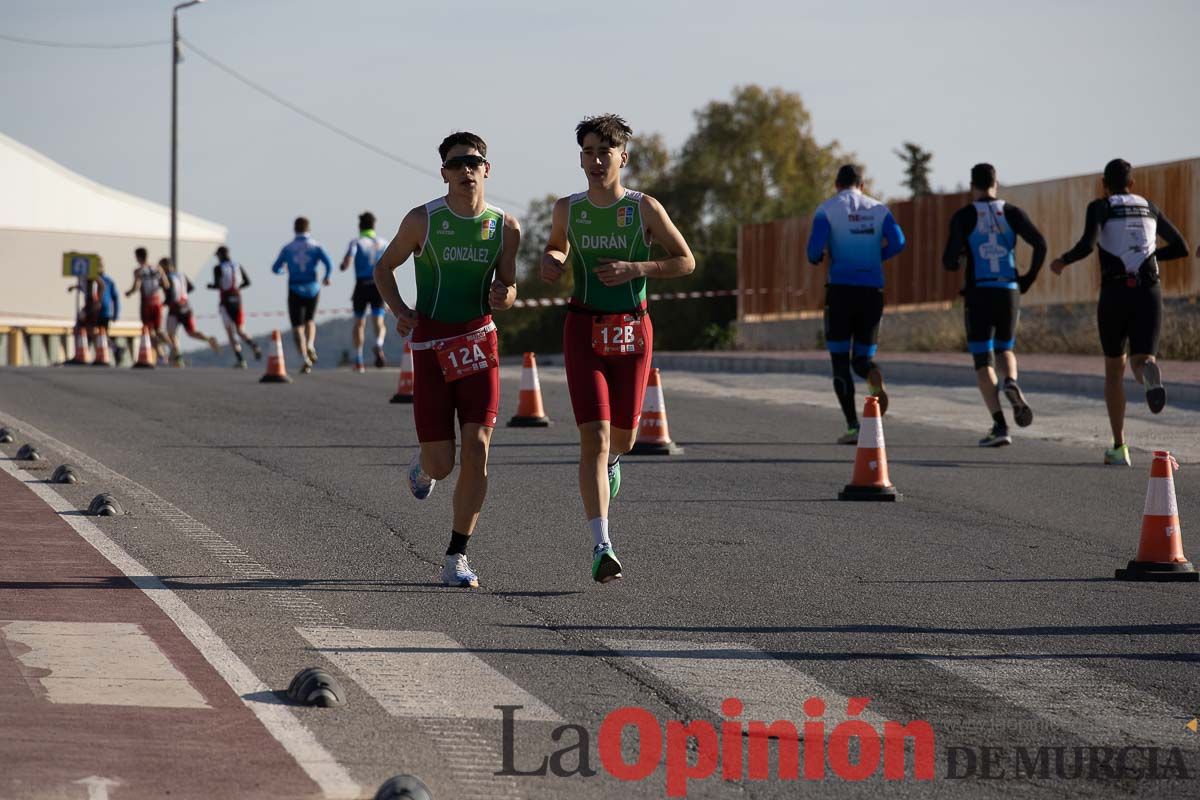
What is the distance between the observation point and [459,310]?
8312 mm

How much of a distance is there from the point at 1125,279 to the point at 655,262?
5938 mm

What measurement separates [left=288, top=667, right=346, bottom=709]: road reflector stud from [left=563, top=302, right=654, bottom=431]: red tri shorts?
261 centimetres

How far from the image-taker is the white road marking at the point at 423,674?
5.98 metres

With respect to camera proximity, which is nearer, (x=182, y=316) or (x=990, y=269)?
(x=990, y=269)

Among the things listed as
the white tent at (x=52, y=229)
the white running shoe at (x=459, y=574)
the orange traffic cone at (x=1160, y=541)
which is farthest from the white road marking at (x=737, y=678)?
the white tent at (x=52, y=229)

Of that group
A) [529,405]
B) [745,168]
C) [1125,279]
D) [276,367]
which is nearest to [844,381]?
[1125,279]

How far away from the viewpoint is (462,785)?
5125mm

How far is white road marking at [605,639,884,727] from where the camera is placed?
6047mm

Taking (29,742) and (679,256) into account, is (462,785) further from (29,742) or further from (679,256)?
(679,256)

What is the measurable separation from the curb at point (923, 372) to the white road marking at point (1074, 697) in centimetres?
1268

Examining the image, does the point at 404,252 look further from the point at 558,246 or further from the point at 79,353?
the point at 79,353

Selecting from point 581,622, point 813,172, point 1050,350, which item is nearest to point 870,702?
point 581,622

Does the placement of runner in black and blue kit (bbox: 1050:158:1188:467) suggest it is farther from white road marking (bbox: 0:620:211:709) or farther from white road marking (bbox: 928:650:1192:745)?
white road marking (bbox: 0:620:211:709)

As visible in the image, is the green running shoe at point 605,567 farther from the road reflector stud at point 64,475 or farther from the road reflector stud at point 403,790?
the road reflector stud at point 64,475
